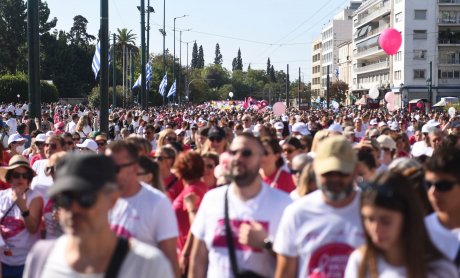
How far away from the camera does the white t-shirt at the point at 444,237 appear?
12.8 feet

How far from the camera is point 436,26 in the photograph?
81.2m

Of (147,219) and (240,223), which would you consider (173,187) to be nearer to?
(147,219)

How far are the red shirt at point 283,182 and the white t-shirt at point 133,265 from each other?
12.0 feet

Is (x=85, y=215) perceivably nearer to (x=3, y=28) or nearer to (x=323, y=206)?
(x=323, y=206)

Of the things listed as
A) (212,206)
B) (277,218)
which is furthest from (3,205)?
(277,218)

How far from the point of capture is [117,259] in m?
3.00

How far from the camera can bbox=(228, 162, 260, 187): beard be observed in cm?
455

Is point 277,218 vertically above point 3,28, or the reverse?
point 3,28

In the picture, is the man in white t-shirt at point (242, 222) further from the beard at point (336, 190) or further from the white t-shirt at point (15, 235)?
the white t-shirt at point (15, 235)

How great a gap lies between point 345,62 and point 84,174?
118 metres

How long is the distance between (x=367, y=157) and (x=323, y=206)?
7.95 ft

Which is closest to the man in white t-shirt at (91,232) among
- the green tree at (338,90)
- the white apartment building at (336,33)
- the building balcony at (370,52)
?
→ the building balcony at (370,52)

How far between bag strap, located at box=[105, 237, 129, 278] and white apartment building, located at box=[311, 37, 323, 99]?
139815 millimetres

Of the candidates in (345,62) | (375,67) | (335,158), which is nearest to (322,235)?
(335,158)
